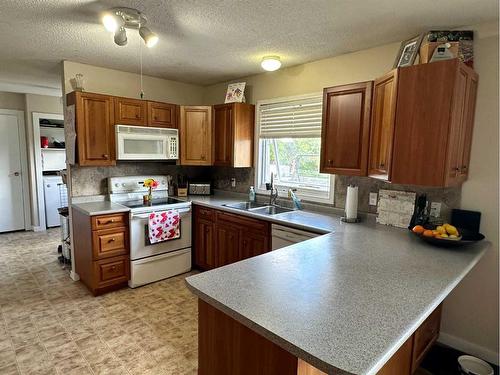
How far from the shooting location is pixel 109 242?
3107mm

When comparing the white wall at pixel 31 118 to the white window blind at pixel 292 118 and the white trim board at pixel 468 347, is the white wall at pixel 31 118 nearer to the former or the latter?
the white window blind at pixel 292 118

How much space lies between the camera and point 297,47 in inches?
108

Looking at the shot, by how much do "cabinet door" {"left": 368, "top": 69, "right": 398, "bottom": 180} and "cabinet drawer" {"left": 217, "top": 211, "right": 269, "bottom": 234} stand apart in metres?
1.05

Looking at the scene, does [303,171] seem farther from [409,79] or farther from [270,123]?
[409,79]

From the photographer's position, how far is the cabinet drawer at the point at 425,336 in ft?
5.88

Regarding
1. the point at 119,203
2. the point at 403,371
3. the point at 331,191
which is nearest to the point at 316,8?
the point at 331,191

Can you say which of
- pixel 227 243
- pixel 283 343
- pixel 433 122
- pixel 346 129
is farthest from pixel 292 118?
pixel 283 343

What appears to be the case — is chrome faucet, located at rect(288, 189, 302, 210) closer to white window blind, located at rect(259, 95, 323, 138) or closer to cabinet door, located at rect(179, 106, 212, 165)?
white window blind, located at rect(259, 95, 323, 138)

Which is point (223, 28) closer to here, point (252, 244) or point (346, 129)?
point (346, 129)

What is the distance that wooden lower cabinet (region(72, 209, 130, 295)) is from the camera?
303cm

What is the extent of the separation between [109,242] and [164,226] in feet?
1.84

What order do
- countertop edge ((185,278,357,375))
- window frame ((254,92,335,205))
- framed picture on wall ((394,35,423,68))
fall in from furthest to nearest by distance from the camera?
window frame ((254,92,335,205)) < framed picture on wall ((394,35,423,68)) < countertop edge ((185,278,357,375))

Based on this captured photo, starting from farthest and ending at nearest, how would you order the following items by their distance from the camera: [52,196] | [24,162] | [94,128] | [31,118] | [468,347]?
[52,196] → [24,162] → [31,118] → [94,128] → [468,347]

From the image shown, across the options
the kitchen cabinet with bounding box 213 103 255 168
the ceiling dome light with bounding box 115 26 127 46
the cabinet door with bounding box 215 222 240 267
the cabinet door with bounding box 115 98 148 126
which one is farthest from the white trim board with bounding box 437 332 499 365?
the cabinet door with bounding box 115 98 148 126
